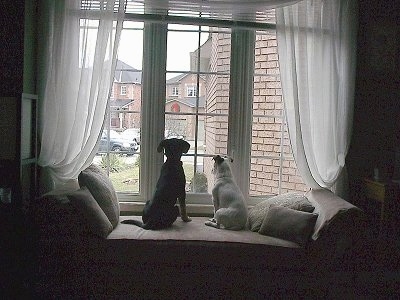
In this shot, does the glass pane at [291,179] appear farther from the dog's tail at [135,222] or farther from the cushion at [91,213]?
the cushion at [91,213]

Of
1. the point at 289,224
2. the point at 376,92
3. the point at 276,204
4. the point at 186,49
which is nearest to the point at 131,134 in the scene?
the point at 186,49

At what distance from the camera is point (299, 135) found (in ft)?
11.4

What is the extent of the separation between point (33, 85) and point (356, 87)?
2.60 meters

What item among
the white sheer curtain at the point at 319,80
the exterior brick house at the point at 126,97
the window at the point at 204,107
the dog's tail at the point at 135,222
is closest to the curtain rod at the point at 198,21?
the window at the point at 204,107

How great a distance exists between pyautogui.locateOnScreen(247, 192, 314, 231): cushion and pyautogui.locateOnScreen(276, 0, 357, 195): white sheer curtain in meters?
0.21

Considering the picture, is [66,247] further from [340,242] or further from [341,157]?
[341,157]

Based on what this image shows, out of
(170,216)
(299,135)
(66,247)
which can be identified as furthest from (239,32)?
(66,247)

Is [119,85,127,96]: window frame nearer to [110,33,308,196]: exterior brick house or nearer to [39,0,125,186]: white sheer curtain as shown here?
[110,33,308,196]: exterior brick house

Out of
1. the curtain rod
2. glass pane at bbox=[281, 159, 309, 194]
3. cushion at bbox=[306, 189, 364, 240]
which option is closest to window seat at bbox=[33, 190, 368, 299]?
cushion at bbox=[306, 189, 364, 240]

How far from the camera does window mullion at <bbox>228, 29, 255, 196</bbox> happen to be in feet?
12.1

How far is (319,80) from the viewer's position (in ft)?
11.5

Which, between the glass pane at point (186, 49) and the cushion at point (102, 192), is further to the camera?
the glass pane at point (186, 49)

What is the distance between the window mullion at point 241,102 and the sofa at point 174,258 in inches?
33.7

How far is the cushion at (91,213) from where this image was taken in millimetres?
2902
